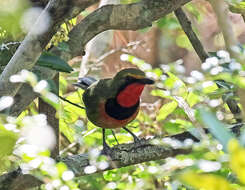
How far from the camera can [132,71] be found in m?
1.41

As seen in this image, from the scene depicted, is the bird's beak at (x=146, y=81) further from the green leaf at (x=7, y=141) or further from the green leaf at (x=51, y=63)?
the green leaf at (x=7, y=141)

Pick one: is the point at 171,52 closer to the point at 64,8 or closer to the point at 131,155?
the point at 131,155

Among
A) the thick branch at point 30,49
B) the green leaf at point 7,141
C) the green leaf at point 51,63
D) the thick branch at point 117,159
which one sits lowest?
the thick branch at point 117,159

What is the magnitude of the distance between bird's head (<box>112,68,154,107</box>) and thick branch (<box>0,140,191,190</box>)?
0.70 ft

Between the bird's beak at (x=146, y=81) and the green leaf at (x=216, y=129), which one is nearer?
the green leaf at (x=216, y=129)

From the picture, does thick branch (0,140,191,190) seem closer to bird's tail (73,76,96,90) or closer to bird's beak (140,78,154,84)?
bird's beak (140,78,154,84)

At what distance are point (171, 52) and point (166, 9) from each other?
359cm

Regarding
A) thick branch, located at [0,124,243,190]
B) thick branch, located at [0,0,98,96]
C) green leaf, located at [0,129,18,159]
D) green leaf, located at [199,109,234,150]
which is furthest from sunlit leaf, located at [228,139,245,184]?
thick branch, located at [0,124,243,190]

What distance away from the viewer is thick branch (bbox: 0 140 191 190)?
1061mm

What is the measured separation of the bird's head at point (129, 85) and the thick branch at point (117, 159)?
21 cm

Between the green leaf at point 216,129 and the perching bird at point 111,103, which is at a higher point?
the green leaf at point 216,129

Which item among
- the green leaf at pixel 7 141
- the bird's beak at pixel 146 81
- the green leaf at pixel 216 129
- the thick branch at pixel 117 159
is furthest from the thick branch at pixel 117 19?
the green leaf at pixel 216 129

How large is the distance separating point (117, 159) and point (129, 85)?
33 cm

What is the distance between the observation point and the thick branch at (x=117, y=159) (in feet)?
3.48
